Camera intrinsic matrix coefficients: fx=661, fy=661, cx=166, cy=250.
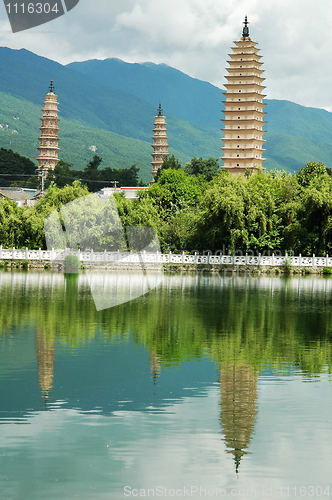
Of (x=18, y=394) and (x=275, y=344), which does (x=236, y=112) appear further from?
(x=18, y=394)

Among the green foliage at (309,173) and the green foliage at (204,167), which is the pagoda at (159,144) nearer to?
the green foliage at (204,167)

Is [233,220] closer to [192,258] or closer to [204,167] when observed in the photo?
[192,258]

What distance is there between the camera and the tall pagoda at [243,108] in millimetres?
56219

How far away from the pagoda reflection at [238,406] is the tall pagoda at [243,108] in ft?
160

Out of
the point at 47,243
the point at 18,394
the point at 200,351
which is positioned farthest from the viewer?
the point at 47,243

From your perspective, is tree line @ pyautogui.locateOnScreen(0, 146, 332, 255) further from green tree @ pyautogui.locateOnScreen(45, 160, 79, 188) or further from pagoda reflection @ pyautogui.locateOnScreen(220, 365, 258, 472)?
green tree @ pyautogui.locateOnScreen(45, 160, 79, 188)

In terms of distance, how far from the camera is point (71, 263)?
31.4 m

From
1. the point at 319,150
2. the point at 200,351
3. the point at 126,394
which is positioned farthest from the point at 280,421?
the point at 319,150

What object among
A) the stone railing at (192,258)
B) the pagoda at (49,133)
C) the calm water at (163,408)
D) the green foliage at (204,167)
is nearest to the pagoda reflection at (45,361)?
the calm water at (163,408)

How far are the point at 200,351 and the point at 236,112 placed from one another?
160 ft

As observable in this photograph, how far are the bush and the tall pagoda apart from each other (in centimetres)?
2790

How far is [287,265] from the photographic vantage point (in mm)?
33656

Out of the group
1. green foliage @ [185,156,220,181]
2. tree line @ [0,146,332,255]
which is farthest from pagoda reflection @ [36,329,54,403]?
green foliage @ [185,156,220,181]

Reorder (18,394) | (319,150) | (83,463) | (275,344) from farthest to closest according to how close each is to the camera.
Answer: (319,150) → (275,344) → (18,394) → (83,463)
